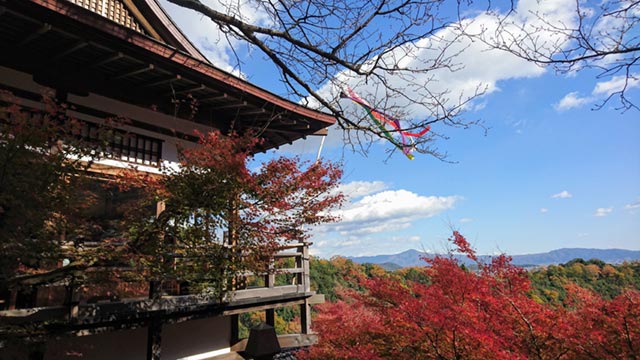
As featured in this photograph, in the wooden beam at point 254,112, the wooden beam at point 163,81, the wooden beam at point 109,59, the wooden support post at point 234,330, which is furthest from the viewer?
the wooden support post at point 234,330

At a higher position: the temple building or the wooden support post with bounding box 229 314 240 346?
the temple building

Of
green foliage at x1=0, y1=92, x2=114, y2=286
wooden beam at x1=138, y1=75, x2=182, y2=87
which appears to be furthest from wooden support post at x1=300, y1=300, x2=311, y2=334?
green foliage at x1=0, y1=92, x2=114, y2=286

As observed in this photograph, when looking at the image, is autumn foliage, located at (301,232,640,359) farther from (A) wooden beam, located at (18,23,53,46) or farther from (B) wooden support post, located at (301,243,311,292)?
(A) wooden beam, located at (18,23,53,46)

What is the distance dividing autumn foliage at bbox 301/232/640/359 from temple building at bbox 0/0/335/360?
2216mm

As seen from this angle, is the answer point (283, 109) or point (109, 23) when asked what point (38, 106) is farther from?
point (283, 109)

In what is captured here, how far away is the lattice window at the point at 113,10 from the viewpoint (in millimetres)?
6922

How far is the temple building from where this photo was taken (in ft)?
14.5

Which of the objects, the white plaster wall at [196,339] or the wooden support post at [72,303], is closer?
the wooden support post at [72,303]

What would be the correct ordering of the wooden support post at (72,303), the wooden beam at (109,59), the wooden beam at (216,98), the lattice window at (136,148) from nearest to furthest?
the wooden support post at (72,303) → the wooden beam at (109,59) → the lattice window at (136,148) → the wooden beam at (216,98)

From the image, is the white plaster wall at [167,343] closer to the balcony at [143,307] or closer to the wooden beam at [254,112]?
the balcony at [143,307]

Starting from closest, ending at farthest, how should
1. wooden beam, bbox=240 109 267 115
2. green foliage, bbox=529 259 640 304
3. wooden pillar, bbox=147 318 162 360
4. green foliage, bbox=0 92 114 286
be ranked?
green foliage, bbox=0 92 114 286
wooden pillar, bbox=147 318 162 360
wooden beam, bbox=240 109 267 115
green foliage, bbox=529 259 640 304

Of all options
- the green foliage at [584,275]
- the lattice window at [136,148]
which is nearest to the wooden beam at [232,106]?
the lattice window at [136,148]

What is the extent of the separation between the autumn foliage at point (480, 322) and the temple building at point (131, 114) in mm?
2216

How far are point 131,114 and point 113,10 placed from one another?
7.70ft
